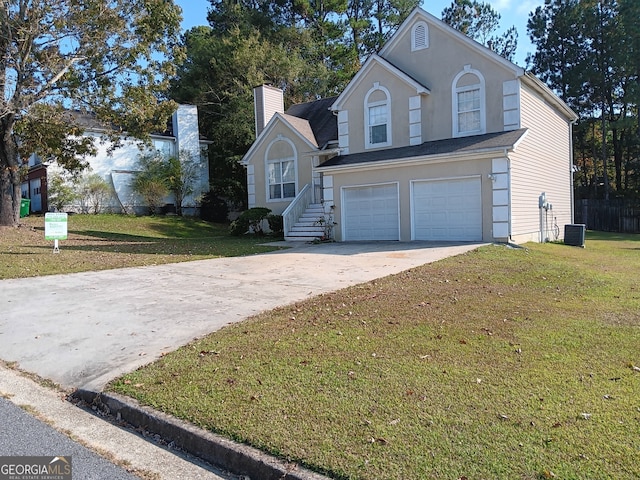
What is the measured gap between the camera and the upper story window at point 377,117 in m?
18.5

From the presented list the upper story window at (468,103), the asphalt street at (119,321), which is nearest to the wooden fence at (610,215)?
the upper story window at (468,103)

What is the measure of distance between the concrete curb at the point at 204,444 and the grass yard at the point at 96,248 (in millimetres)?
7906

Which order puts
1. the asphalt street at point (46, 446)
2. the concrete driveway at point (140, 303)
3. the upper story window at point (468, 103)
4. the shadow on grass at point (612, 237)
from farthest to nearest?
the shadow on grass at point (612, 237) < the upper story window at point (468, 103) < the concrete driveway at point (140, 303) < the asphalt street at point (46, 446)

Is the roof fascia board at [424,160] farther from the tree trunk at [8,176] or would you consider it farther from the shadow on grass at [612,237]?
the tree trunk at [8,176]

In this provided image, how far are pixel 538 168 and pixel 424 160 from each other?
513cm

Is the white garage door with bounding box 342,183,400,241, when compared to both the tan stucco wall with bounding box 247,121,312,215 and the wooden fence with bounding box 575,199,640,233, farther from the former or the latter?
the wooden fence with bounding box 575,199,640,233

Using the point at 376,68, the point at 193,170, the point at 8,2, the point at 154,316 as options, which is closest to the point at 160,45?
the point at 8,2

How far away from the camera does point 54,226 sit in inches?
535

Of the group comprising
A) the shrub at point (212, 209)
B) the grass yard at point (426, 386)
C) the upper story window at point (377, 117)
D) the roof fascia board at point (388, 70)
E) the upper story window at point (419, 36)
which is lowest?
the grass yard at point (426, 386)

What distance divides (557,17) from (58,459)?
41348 mm

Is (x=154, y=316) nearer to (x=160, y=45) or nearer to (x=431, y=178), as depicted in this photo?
(x=431, y=178)

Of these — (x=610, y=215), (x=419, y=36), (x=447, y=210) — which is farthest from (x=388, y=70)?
(x=610, y=215)

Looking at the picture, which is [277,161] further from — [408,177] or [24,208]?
[24,208]

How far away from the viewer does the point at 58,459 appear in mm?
3307
